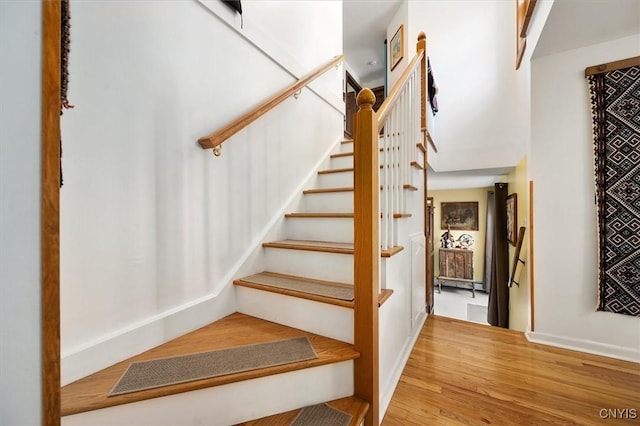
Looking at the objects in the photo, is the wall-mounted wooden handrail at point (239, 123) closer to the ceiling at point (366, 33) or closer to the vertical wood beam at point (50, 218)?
the vertical wood beam at point (50, 218)

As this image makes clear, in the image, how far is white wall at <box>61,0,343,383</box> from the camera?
0.96 meters

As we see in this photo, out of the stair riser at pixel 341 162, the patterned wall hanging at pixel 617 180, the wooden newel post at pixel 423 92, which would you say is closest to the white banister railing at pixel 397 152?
the wooden newel post at pixel 423 92

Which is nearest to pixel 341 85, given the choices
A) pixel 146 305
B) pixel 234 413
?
pixel 146 305

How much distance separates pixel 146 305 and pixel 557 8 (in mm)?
2850

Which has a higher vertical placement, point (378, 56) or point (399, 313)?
point (378, 56)

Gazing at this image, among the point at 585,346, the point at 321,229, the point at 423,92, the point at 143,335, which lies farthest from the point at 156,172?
the point at 585,346

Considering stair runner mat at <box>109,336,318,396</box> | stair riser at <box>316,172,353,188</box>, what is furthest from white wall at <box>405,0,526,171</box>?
stair runner mat at <box>109,336,318,396</box>

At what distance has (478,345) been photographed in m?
A: 2.00

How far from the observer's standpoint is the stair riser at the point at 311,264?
4.89 ft

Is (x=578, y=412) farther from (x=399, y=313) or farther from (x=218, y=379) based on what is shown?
(x=218, y=379)

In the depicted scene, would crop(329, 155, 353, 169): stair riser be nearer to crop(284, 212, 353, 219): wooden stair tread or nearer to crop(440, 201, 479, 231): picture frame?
crop(284, 212, 353, 219): wooden stair tread

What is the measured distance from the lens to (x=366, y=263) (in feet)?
3.70

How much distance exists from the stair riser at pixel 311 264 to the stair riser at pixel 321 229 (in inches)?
10.7

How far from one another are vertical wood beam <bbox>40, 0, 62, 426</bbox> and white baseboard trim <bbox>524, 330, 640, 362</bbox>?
2814mm
